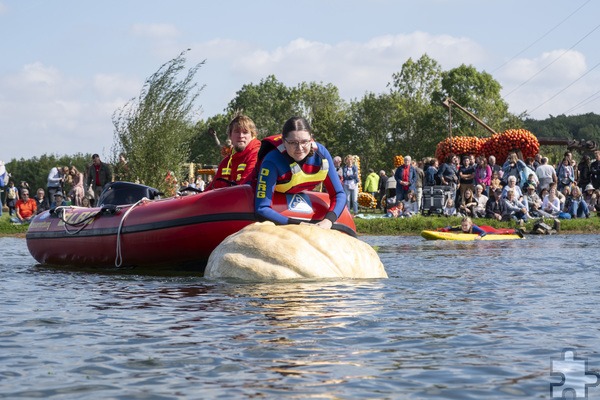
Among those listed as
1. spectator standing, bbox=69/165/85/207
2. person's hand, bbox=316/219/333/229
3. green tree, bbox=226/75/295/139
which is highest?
green tree, bbox=226/75/295/139

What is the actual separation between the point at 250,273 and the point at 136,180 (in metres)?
13.9

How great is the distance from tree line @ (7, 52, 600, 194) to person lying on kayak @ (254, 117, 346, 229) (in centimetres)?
1256

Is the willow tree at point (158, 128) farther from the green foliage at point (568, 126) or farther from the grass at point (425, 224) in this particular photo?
the green foliage at point (568, 126)

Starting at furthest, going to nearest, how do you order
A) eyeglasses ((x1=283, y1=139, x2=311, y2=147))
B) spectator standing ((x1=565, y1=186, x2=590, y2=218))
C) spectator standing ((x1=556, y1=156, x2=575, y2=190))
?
spectator standing ((x1=556, y1=156, x2=575, y2=190)), spectator standing ((x1=565, y1=186, x2=590, y2=218)), eyeglasses ((x1=283, y1=139, x2=311, y2=147))

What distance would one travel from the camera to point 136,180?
74.0ft

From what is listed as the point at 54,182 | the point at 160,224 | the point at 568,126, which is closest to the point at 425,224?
the point at 54,182

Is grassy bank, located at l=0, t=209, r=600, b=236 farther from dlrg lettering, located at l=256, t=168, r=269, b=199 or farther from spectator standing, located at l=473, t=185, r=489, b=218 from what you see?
dlrg lettering, located at l=256, t=168, r=269, b=199

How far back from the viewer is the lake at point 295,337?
4719 millimetres

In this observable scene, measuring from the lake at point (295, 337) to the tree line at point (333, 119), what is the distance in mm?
12311

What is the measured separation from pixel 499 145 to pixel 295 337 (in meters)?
25.4

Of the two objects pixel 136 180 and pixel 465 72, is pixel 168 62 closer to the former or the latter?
pixel 136 180

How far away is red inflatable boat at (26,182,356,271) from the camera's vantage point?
10.4 meters

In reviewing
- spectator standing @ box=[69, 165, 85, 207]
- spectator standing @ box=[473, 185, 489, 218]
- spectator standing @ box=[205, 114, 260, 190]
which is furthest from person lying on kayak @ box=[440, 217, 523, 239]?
spectator standing @ box=[69, 165, 85, 207]

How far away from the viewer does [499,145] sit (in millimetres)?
30438
